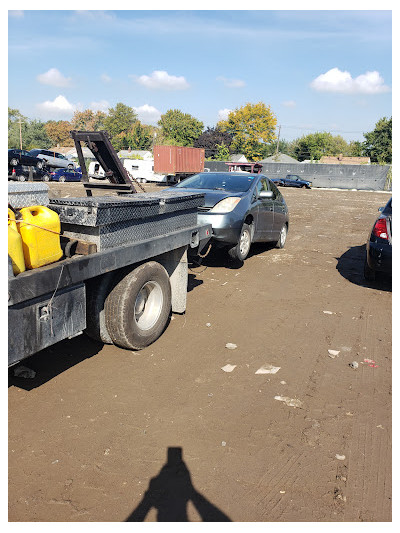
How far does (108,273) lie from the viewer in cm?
411

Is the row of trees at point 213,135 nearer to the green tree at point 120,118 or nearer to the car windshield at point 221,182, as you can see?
the green tree at point 120,118

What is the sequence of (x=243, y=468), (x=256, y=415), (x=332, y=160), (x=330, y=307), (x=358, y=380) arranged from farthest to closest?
(x=332, y=160) → (x=330, y=307) → (x=358, y=380) → (x=256, y=415) → (x=243, y=468)

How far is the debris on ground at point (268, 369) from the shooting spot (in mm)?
4224

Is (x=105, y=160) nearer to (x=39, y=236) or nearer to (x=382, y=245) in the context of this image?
(x=39, y=236)

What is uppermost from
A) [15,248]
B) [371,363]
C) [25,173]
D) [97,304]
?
[25,173]

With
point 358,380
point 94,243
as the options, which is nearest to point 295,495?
point 358,380

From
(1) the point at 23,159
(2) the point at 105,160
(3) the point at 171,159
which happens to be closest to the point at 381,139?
(3) the point at 171,159

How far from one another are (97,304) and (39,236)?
1.14 m

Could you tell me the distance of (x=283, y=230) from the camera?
10.2 metres

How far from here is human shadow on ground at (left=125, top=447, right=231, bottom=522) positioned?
8.16 feet

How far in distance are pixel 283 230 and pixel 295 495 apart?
317 inches

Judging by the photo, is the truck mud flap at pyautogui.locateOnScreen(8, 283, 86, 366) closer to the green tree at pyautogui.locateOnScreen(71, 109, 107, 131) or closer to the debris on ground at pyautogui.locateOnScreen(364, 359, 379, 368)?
the debris on ground at pyautogui.locateOnScreen(364, 359, 379, 368)

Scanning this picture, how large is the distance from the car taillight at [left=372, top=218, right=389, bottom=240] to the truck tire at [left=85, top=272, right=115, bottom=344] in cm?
470

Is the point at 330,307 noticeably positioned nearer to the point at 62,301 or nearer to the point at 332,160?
the point at 62,301
